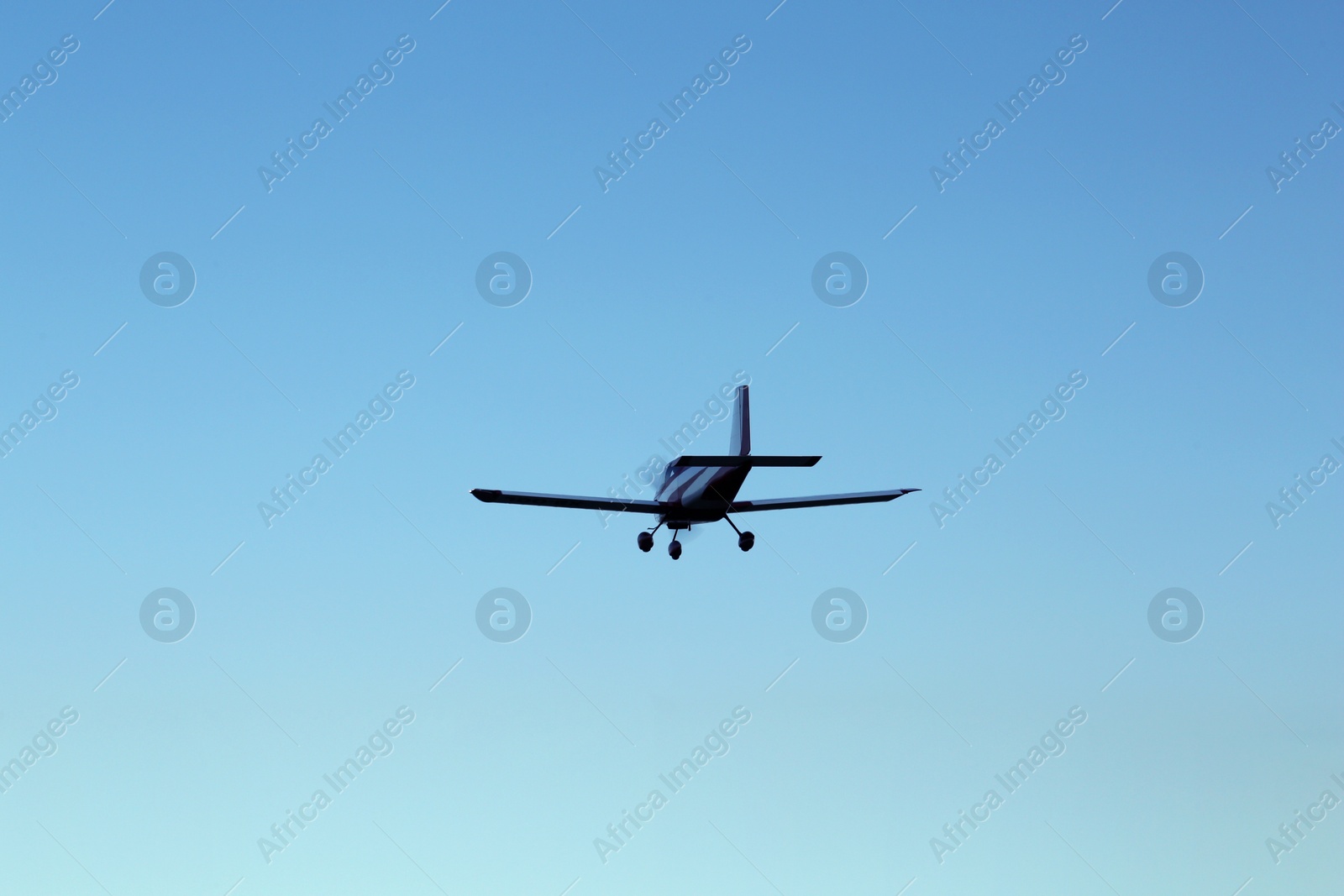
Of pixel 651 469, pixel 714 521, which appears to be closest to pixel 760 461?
pixel 714 521

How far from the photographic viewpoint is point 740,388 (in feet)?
148

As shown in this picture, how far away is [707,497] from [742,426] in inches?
124

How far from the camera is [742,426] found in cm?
4441

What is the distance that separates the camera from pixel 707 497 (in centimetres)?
4256

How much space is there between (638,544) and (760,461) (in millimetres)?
6294

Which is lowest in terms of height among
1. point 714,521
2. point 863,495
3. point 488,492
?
point 863,495

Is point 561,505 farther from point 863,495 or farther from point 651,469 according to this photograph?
point 863,495

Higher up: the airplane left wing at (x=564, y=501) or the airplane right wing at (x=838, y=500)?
the airplane left wing at (x=564, y=501)

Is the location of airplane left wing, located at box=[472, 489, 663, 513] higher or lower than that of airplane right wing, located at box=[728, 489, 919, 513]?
higher

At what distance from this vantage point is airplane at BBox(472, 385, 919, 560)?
41.6m

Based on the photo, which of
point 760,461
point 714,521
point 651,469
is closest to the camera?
point 760,461

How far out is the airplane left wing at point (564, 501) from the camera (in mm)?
44156

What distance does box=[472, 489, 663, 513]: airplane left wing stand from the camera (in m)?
44.2

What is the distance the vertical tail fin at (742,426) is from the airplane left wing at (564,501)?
3.39m
